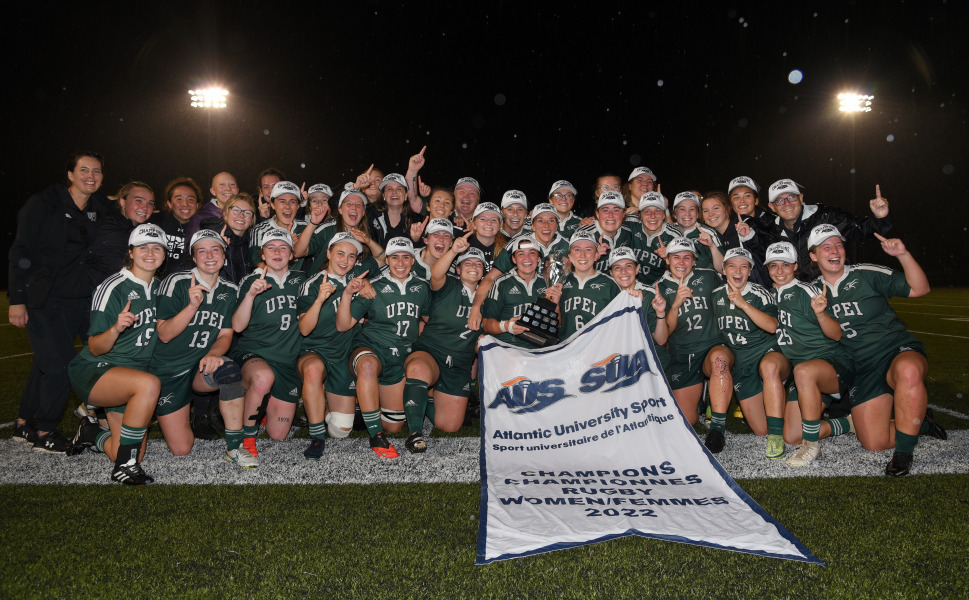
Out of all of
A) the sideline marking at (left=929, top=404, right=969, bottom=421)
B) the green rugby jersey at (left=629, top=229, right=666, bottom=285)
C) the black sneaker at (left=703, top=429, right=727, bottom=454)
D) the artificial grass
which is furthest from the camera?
Result: the green rugby jersey at (left=629, top=229, right=666, bottom=285)

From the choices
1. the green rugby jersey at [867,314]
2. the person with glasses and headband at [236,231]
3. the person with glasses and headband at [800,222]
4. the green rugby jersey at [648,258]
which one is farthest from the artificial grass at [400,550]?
the green rugby jersey at [648,258]

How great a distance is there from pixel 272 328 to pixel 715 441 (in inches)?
145

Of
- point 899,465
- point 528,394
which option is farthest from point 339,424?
point 899,465

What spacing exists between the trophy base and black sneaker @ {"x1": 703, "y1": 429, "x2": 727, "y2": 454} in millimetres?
1396

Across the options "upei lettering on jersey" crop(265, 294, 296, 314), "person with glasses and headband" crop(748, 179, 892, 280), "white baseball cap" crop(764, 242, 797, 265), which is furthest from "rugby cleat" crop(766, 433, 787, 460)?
"upei lettering on jersey" crop(265, 294, 296, 314)

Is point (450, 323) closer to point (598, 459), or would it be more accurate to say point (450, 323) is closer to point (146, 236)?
point (598, 459)

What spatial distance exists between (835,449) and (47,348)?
249 inches

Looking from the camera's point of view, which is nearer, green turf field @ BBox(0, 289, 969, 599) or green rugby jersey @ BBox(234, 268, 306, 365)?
green turf field @ BBox(0, 289, 969, 599)

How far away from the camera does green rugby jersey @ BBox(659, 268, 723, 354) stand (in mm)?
5227

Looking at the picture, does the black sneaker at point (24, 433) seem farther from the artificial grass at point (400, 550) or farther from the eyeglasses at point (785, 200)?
the eyeglasses at point (785, 200)

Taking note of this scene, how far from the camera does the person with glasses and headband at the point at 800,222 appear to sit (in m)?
5.23

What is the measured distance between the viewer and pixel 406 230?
639 cm

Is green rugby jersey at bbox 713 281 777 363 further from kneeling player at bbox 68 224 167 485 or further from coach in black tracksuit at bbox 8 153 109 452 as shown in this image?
coach in black tracksuit at bbox 8 153 109 452

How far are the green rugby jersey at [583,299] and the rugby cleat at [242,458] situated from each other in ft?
8.80
